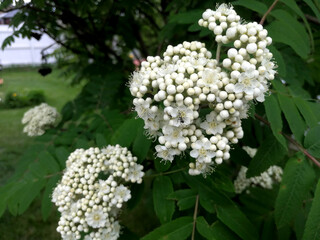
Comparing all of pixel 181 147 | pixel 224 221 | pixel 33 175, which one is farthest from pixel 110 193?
pixel 33 175

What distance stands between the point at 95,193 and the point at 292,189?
130cm

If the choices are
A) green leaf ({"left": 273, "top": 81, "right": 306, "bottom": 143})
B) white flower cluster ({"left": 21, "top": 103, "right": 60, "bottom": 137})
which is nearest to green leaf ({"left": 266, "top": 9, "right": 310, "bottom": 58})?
green leaf ({"left": 273, "top": 81, "right": 306, "bottom": 143})

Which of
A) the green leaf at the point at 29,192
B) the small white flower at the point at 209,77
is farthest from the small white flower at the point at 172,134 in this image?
the green leaf at the point at 29,192

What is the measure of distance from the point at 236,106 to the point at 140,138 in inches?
33.9

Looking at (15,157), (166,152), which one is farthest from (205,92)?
(15,157)

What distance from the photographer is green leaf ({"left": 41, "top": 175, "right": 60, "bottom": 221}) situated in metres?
2.39

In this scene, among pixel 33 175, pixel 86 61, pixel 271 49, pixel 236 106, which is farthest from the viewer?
pixel 86 61

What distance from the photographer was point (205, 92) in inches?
60.0

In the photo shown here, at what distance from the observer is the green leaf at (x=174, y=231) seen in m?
1.89

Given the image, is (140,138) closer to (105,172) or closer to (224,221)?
(105,172)

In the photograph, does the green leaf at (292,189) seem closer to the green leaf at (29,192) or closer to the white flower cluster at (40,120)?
the green leaf at (29,192)

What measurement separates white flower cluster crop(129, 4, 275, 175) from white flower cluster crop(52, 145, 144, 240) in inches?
15.6

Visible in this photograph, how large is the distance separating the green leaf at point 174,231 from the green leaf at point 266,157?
568mm

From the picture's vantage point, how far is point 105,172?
212cm
